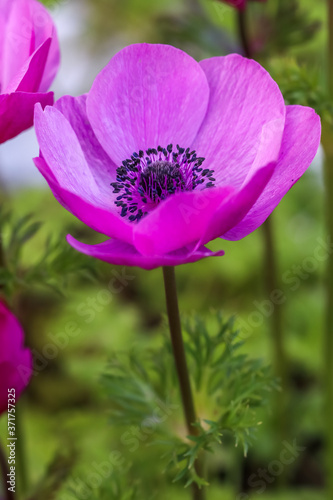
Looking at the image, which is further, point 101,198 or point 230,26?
point 230,26

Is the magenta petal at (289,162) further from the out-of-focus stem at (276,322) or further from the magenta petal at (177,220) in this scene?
the out-of-focus stem at (276,322)

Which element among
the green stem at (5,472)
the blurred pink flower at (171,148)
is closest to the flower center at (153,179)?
the blurred pink flower at (171,148)

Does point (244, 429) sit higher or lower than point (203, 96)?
lower

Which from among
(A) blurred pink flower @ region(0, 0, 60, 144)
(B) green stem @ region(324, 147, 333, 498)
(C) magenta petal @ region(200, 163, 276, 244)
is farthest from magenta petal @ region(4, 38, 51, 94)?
(B) green stem @ region(324, 147, 333, 498)

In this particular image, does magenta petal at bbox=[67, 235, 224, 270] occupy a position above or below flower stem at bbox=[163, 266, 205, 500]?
above

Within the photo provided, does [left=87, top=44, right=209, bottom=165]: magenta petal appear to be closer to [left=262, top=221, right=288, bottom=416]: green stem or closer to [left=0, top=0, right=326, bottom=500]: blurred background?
[left=0, top=0, right=326, bottom=500]: blurred background

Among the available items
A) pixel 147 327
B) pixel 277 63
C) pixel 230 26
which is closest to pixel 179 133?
pixel 277 63

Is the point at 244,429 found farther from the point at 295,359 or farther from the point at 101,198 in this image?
the point at 295,359
